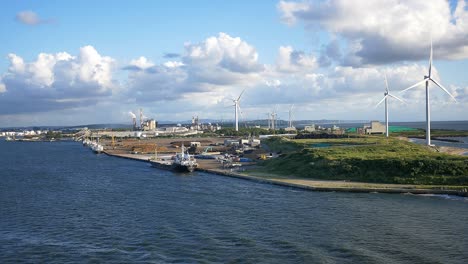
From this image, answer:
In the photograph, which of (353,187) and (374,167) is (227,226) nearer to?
A: (353,187)

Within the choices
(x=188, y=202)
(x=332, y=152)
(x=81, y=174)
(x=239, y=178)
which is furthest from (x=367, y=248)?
(x=81, y=174)

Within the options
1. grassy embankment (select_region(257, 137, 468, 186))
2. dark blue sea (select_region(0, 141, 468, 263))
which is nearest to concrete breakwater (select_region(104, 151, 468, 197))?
dark blue sea (select_region(0, 141, 468, 263))

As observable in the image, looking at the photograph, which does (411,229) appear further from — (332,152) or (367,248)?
(332,152)

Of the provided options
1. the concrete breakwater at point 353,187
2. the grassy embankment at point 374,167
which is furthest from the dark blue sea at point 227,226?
the grassy embankment at point 374,167

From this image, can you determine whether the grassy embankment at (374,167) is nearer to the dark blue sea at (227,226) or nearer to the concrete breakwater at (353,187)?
the concrete breakwater at (353,187)

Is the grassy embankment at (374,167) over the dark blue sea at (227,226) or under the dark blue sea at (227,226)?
over

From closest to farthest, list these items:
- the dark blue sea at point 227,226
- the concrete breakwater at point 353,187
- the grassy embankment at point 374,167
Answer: the dark blue sea at point 227,226, the concrete breakwater at point 353,187, the grassy embankment at point 374,167

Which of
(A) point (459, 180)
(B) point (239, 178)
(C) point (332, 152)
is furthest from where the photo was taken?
(C) point (332, 152)

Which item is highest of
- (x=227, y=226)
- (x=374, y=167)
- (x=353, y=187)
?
(x=374, y=167)

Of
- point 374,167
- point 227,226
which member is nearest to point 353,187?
point 374,167
